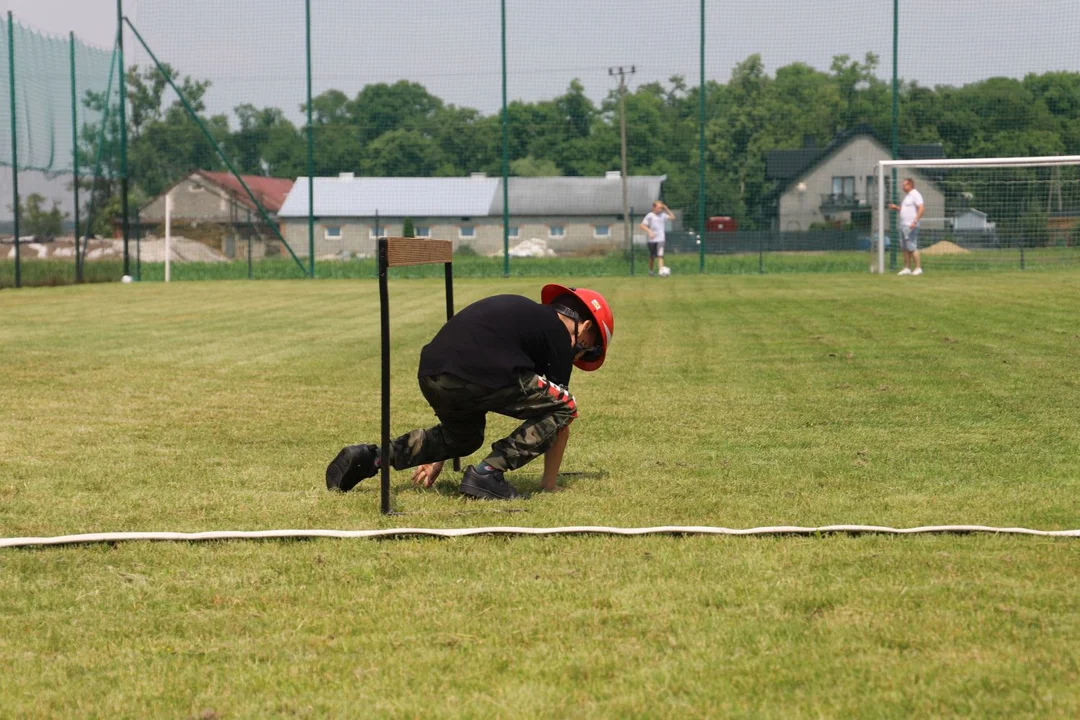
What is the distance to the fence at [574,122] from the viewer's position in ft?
99.4

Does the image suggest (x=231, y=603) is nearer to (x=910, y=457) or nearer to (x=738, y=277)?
(x=910, y=457)

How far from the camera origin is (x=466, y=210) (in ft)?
105

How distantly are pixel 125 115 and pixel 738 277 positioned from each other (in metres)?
15.4

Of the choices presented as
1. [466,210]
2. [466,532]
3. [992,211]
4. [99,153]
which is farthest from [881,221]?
[466,532]

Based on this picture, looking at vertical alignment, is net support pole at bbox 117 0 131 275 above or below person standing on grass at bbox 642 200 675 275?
above

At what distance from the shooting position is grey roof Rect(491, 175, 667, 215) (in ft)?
105

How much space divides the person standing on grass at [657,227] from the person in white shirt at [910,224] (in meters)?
5.24

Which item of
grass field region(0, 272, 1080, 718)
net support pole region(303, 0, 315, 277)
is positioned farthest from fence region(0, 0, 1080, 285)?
grass field region(0, 272, 1080, 718)

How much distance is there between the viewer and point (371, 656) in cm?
379

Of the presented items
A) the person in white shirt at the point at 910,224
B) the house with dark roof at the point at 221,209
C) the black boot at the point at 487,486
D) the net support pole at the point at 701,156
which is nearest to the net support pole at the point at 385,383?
the black boot at the point at 487,486

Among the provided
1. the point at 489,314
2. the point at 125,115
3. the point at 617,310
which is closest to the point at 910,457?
the point at 489,314

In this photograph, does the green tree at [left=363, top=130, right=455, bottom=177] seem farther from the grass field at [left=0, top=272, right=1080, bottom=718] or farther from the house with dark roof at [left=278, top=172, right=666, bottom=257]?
the grass field at [left=0, top=272, right=1080, bottom=718]

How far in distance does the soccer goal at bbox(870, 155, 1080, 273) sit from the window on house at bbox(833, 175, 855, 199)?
1.08 metres

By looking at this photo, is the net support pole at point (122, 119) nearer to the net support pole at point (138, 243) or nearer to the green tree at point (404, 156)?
the net support pole at point (138, 243)
